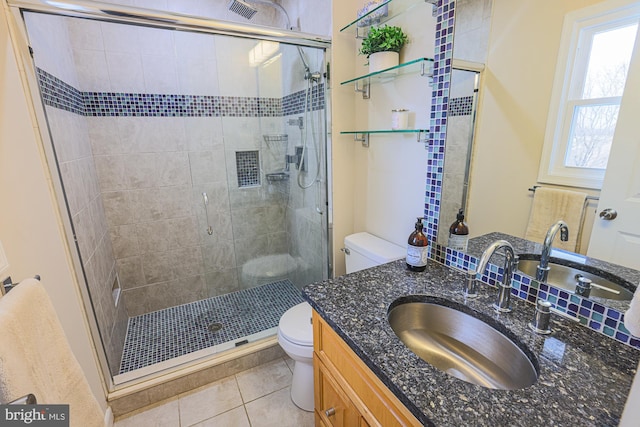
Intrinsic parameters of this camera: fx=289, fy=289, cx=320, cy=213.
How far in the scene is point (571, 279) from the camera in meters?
0.91

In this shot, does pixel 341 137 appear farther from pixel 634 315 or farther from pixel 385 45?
pixel 634 315

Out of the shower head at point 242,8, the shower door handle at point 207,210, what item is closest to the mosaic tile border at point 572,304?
the shower door handle at point 207,210

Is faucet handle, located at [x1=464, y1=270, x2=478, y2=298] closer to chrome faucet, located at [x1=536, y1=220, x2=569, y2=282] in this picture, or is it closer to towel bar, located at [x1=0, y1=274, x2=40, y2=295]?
chrome faucet, located at [x1=536, y1=220, x2=569, y2=282]

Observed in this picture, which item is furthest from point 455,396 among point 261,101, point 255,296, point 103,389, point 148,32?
point 148,32

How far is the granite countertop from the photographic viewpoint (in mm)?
626

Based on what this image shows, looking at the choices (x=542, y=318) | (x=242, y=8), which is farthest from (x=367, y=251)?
(x=242, y=8)

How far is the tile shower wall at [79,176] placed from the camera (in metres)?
1.38

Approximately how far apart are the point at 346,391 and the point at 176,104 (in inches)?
87.0

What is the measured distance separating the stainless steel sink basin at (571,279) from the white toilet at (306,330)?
575 mm

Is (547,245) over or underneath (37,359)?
over

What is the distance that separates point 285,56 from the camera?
7.00ft

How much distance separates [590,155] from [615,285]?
376mm

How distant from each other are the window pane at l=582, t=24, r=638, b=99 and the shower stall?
1.25 meters

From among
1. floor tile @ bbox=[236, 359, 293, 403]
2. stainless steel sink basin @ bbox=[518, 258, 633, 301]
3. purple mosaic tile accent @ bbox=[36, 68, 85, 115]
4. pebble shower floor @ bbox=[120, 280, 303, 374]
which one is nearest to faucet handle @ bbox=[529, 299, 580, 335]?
stainless steel sink basin @ bbox=[518, 258, 633, 301]
